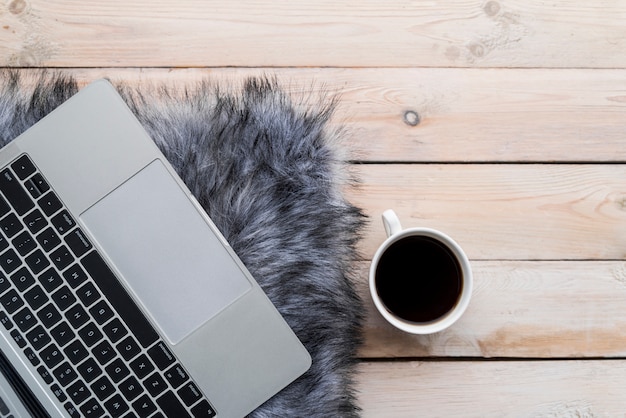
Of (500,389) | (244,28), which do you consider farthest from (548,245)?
(244,28)

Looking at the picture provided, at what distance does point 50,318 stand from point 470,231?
508 millimetres

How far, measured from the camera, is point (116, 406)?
63cm

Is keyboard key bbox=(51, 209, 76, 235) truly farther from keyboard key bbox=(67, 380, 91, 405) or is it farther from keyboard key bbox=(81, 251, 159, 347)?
keyboard key bbox=(67, 380, 91, 405)

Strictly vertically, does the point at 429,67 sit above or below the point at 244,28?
below

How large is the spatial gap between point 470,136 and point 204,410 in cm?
47

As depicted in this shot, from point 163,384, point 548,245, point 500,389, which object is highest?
point 163,384

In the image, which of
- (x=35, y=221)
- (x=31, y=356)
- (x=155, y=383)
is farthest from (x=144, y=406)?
(x=35, y=221)

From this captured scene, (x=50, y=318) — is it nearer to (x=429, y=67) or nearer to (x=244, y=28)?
(x=244, y=28)

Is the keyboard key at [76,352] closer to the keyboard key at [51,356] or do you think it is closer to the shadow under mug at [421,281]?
the keyboard key at [51,356]

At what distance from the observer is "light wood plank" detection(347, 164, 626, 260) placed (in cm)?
75

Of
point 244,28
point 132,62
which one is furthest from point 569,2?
point 132,62

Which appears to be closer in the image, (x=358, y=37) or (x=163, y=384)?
(x=163, y=384)

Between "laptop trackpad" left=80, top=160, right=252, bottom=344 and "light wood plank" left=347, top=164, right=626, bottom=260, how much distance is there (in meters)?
0.20

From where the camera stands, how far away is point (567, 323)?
0.75m
